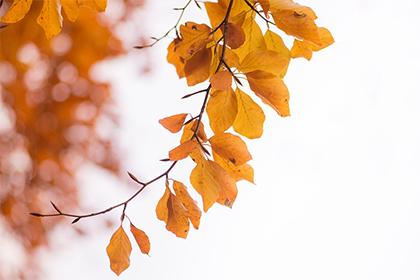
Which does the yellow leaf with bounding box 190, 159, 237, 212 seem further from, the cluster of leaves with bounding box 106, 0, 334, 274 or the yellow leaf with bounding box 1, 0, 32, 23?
the yellow leaf with bounding box 1, 0, 32, 23

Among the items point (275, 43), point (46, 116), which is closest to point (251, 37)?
point (275, 43)

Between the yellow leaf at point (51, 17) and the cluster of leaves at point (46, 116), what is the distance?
0.76m

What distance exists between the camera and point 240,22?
0.89 ft

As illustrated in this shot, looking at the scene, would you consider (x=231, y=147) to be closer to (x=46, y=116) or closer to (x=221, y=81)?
(x=221, y=81)

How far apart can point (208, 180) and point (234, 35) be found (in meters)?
0.07

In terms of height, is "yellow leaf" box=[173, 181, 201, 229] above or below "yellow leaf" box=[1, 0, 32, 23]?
below

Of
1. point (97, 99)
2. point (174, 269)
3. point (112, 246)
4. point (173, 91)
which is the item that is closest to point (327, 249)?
point (174, 269)

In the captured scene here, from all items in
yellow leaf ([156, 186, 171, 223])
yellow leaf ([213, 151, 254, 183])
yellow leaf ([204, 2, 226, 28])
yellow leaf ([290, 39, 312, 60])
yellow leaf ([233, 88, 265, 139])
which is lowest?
yellow leaf ([156, 186, 171, 223])

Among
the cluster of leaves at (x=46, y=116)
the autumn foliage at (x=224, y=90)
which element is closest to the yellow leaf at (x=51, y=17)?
the autumn foliage at (x=224, y=90)

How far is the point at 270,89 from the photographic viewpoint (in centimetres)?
25

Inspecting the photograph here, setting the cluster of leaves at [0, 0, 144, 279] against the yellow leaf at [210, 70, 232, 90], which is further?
the cluster of leaves at [0, 0, 144, 279]

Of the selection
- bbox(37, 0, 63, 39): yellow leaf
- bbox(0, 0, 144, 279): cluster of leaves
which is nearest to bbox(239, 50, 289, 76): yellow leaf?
bbox(37, 0, 63, 39): yellow leaf

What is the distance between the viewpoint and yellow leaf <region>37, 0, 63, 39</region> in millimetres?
280

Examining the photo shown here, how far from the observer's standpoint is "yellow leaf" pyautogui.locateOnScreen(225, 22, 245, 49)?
252 mm
